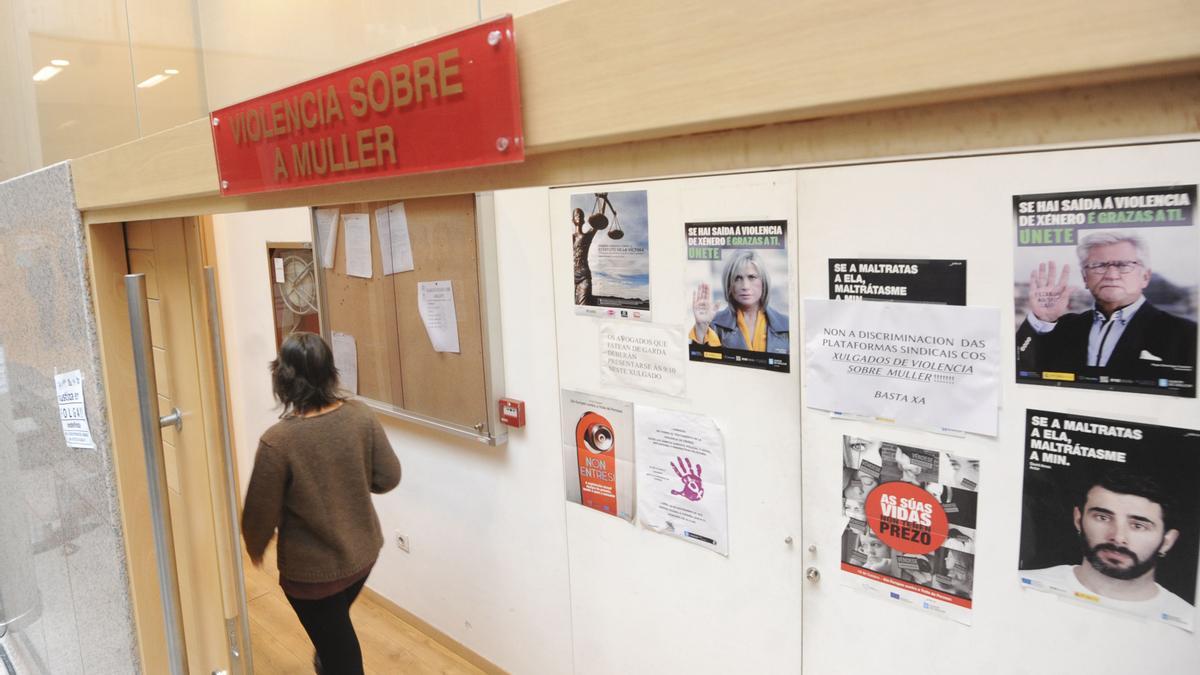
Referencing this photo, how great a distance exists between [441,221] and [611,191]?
87cm

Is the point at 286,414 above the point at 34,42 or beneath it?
beneath

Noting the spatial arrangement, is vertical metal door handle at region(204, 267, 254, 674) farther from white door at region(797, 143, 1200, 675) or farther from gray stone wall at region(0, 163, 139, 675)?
white door at region(797, 143, 1200, 675)

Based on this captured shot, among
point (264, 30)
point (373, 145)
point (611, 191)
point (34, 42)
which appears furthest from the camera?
point (611, 191)

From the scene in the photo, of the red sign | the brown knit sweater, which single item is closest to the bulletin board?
the brown knit sweater

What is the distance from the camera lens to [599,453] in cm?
243

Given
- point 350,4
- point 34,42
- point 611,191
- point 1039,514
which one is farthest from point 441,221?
point 1039,514

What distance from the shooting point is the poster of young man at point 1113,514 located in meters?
1.32

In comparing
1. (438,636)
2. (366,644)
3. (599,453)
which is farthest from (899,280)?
(366,644)

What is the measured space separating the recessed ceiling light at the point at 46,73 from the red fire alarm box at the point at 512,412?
64.0 inches

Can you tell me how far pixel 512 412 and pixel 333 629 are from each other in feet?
3.15

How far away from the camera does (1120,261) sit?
4.33 feet

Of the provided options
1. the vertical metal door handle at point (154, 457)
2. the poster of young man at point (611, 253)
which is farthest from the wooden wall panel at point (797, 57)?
the poster of young man at point (611, 253)

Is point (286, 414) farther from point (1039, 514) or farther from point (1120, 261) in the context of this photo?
point (1120, 261)

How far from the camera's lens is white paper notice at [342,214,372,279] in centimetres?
315
